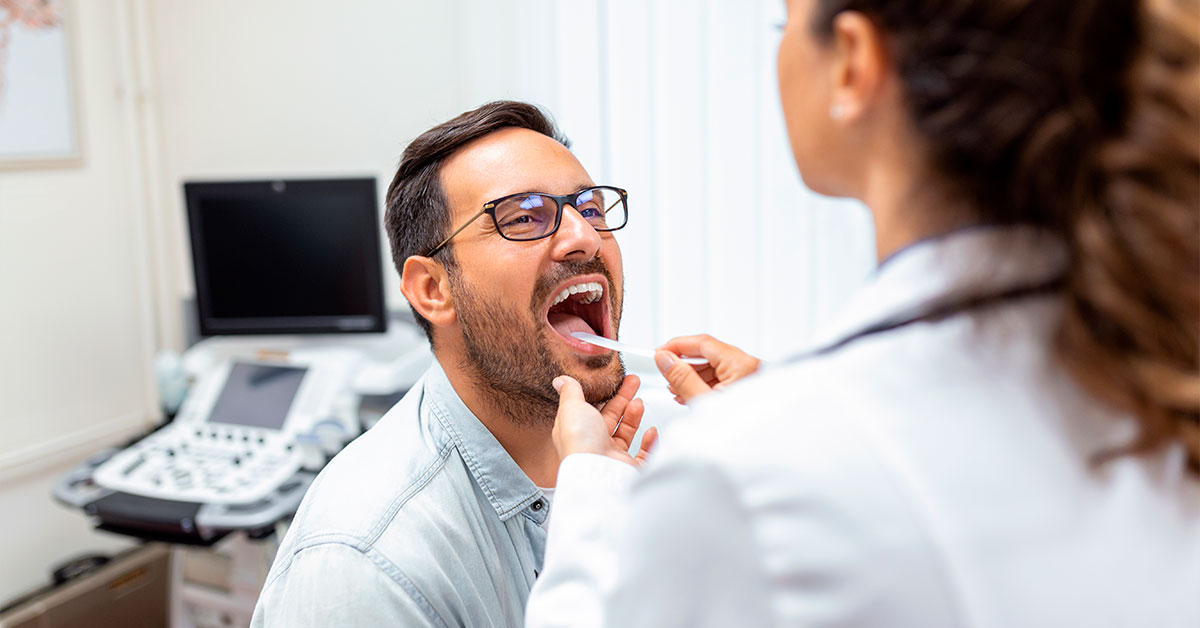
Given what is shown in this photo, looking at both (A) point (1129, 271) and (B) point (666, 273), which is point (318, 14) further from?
(A) point (1129, 271)

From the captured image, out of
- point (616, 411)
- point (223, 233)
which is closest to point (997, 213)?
point (616, 411)

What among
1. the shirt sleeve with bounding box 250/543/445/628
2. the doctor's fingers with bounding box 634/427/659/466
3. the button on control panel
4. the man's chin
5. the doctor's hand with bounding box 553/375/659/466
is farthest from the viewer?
the button on control panel

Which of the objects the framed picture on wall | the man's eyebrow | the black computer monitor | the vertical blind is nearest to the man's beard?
the man's eyebrow

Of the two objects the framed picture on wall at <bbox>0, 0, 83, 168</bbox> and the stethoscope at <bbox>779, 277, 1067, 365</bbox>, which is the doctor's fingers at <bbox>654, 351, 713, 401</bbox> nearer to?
the stethoscope at <bbox>779, 277, 1067, 365</bbox>

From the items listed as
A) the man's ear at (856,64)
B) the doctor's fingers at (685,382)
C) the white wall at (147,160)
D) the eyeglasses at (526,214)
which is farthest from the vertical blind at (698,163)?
the man's ear at (856,64)

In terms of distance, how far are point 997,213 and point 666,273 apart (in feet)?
5.45

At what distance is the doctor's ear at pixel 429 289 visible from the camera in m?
1.29

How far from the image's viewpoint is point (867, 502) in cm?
53

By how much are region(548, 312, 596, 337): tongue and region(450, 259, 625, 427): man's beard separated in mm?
80

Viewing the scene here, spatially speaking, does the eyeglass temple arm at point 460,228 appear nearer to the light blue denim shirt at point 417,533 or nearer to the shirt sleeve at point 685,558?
the light blue denim shirt at point 417,533

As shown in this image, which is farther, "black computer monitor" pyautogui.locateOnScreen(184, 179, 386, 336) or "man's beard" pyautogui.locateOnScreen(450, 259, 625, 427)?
"black computer monitor" pyautogui.locateOnScreen(184, 179, 386, 336)

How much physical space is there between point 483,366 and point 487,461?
0.14 meters

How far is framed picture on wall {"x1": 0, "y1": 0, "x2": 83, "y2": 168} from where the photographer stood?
2.40 m

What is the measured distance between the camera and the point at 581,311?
55.8 inches
